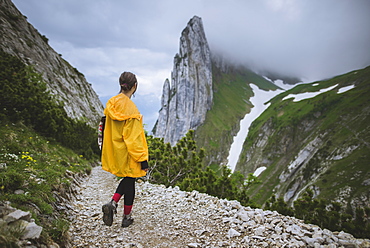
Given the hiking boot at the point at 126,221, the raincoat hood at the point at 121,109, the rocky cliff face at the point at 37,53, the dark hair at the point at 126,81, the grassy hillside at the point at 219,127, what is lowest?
the hiking boot at the point at 126,221

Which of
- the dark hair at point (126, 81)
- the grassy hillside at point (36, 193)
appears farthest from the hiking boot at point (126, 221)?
the dark hair at point (126, 81)

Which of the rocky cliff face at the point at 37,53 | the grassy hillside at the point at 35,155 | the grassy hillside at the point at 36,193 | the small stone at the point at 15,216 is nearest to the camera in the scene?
Result: the small stone at the point at 15,216

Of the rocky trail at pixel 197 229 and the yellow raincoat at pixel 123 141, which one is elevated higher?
the yellow raincoat at pixel 123 141

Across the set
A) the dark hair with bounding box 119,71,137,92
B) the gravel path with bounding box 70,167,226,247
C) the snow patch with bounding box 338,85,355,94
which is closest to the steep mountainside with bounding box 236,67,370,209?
the snow patch with bounding box 338,85,355,94

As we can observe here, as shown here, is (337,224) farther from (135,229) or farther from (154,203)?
(135,229)

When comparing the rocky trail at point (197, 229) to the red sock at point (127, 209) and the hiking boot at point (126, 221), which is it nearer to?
the hiking boot at point (126, 221)

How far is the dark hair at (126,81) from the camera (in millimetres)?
4949

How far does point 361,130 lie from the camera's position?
80.9m

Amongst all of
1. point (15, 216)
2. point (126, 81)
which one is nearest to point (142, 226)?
point (15, 216)

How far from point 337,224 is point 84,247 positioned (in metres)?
10.0

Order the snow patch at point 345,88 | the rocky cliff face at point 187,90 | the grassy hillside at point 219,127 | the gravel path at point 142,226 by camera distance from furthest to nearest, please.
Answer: the rocky cliff face at point 187,90, the grassy hillside at point 219,127, the snow patch at point 345,88, the gravel path at point 142,226

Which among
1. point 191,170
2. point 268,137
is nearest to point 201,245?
point 191,170

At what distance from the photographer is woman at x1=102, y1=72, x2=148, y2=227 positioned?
461cm

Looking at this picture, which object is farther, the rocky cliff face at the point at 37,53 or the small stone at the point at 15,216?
the rocky cliff face at the point at 37,53
